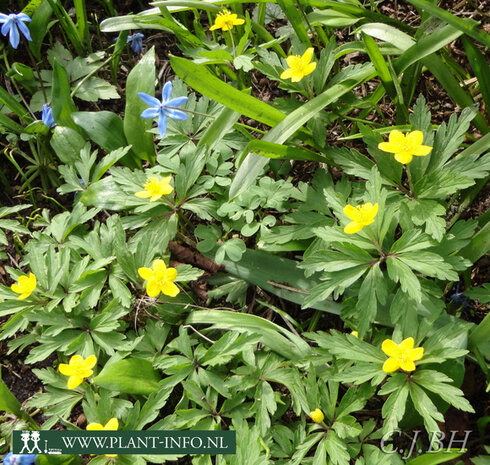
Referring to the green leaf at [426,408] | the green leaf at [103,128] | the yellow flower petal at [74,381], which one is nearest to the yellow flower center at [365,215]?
the green leaf at [426,408]

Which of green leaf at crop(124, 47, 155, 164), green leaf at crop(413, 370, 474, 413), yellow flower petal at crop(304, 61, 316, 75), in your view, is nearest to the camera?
green leaf at crop(413, 370, 474, 413)

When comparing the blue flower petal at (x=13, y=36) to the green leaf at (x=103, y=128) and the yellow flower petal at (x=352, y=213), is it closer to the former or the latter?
the green leaf at (x=103, y=128)

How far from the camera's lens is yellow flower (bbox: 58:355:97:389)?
171 centimetres

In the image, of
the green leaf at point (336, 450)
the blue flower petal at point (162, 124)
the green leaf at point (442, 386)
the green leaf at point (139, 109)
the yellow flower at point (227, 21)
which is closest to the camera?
the green leaf at point (442, 386)

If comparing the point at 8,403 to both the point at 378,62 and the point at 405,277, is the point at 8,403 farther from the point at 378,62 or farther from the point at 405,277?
the point at 378,62

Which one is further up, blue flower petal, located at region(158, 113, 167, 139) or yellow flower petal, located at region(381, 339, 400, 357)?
blue flower petal, located at region(158, 113, 167, 139)

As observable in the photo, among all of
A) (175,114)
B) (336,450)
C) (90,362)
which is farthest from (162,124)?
(336,450)

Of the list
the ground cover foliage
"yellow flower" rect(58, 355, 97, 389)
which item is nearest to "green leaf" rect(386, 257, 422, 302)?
the ground cover foliage

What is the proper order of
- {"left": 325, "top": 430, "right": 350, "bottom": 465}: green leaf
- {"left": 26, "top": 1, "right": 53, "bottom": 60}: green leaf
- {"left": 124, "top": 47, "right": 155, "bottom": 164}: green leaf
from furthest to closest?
{"left": 26, "top": 1, "right": 53, "bottom": 60}: green leaf → {"left": 124, "top": 47, "right": 155, "bottom": 164}: green leaf → {"left": 325, "top": 430, "right": 350, "bottom": 465}: green leaf

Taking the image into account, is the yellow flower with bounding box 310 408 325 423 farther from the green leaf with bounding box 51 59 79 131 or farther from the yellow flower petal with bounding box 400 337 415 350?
the green leaf with bounding box 51 59 79 131

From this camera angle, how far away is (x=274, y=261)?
2041 mm

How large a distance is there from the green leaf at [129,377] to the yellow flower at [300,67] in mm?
1083

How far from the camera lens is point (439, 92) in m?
2.39

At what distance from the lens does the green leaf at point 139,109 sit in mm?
2283
